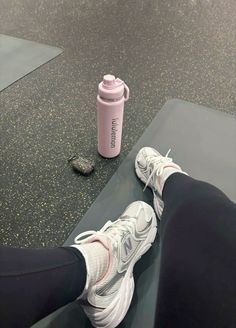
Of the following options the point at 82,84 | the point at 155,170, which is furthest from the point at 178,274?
the point at 82,84

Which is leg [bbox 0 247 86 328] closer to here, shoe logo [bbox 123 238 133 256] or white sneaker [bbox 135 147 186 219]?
shoe logo [bbox 123 238 133 256]

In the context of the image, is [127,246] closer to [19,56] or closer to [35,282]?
[35,282]

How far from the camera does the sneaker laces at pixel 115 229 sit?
79 centimetres

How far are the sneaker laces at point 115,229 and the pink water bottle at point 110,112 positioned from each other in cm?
28

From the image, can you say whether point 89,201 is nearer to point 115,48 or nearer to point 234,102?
point 234,102

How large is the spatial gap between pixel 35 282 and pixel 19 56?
124 centimetres

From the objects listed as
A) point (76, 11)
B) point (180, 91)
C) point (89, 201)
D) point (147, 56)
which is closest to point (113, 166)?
point (89, 201)

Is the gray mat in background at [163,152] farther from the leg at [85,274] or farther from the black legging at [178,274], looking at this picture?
the black legging at [178,274]

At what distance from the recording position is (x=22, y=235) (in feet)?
2.94

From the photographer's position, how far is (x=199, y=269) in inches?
20.4

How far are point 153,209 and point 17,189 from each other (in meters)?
0.43

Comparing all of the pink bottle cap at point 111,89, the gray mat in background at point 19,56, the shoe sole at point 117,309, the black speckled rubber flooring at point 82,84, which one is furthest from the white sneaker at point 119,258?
the gray mat in background at point 19,56

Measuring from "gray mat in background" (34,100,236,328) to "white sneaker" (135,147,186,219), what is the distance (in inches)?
1.4

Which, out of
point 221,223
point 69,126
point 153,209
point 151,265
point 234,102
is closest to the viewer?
point 221,223
